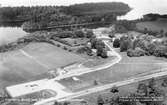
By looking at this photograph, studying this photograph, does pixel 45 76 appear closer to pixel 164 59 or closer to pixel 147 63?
pixel 147 63

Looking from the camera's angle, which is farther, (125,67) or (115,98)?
(125,67)

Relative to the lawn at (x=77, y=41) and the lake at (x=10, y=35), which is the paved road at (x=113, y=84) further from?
the lake at (x=10, y=35)

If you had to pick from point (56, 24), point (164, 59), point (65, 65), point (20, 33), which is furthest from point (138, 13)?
point (65, 65)

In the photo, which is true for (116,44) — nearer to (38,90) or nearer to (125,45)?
(125,45)

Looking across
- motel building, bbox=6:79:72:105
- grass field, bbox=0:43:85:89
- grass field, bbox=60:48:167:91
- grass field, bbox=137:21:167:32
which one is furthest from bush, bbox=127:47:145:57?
grass field, bbox=137:21:167:32

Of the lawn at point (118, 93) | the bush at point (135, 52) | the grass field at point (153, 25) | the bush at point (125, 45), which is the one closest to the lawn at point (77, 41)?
the bush at point (125, 45)

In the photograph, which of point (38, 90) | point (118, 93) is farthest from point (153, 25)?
point (38, 90)

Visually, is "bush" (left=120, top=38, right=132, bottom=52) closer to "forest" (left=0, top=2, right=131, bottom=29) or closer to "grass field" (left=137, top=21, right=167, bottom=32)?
"grass field" (left=137, top=21, right=167, bottom=32)
